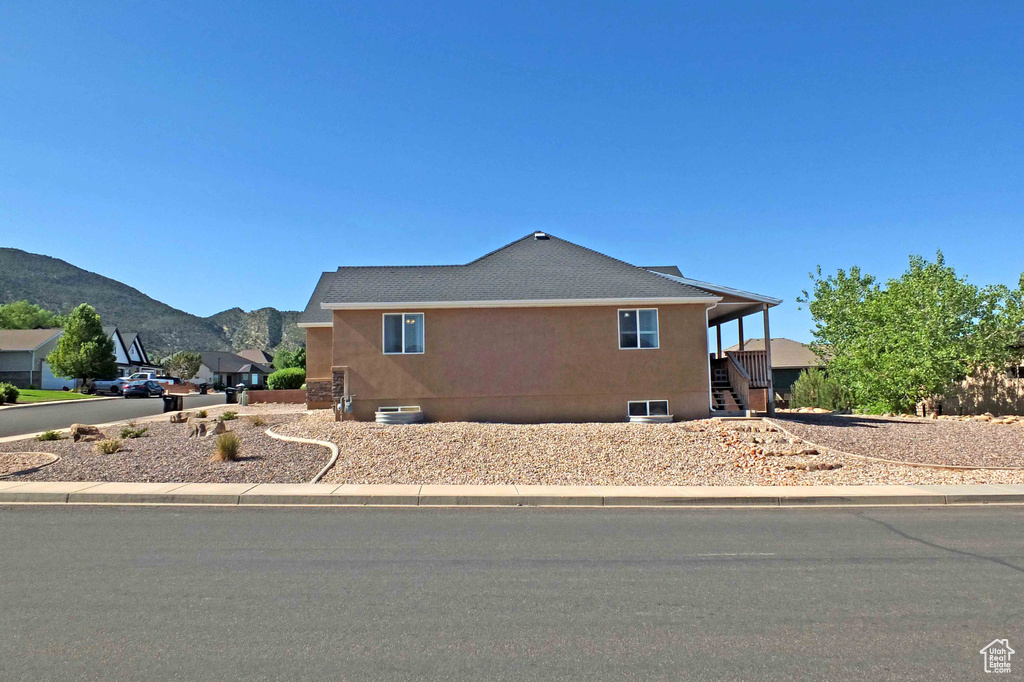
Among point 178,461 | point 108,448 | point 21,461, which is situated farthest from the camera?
point 108,448

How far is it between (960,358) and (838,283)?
508 inches

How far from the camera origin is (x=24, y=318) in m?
89.1

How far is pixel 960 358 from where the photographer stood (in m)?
25.7

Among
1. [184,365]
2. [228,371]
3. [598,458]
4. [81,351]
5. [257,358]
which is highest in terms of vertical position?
[257,358]

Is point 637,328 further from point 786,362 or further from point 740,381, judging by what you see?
point 786,362

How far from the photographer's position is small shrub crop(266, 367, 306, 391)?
39812mm

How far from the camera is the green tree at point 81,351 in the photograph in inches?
1980

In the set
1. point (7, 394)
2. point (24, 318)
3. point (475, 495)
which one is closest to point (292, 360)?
point (7, 394)

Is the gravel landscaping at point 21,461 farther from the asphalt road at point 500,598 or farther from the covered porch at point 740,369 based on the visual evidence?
the covered porch at point 740,369

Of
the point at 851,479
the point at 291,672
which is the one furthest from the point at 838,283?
the point at 291,672

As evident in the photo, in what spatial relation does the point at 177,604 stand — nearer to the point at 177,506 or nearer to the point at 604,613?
the point at 604,613

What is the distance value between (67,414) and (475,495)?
2673cm

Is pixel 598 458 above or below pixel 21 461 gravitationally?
below

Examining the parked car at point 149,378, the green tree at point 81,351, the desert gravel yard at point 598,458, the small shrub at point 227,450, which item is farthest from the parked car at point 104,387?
the small shrub at point 227,450
